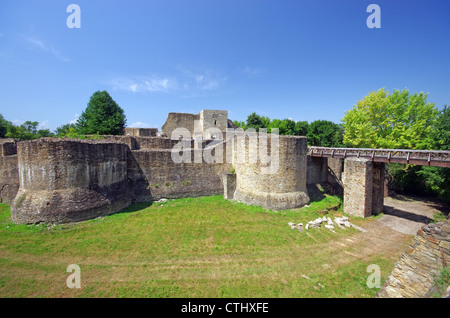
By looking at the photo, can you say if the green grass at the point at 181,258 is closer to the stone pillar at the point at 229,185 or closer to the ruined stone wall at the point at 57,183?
the ruined stone wall at the point at 57,183

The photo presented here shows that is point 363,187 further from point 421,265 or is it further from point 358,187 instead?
point 421,265

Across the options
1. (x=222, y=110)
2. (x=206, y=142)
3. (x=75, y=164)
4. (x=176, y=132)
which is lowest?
(x=75, y=164)

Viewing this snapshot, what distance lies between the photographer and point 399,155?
1098cm

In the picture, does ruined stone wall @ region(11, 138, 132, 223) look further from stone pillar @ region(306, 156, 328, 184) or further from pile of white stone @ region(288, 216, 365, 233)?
stone pillar @ region(306, 156, 328, 184)

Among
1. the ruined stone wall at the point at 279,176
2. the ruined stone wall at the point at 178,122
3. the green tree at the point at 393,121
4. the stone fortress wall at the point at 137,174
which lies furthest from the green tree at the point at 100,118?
the green tree at the point at 393,121

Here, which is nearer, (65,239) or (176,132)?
(65,239)

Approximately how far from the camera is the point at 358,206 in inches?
449

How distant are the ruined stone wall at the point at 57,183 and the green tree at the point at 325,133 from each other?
30.9 meters

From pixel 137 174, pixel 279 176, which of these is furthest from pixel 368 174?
pixel 137 174

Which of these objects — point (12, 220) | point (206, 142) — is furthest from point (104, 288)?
point (206, 142)

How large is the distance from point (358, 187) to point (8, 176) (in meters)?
23.3
